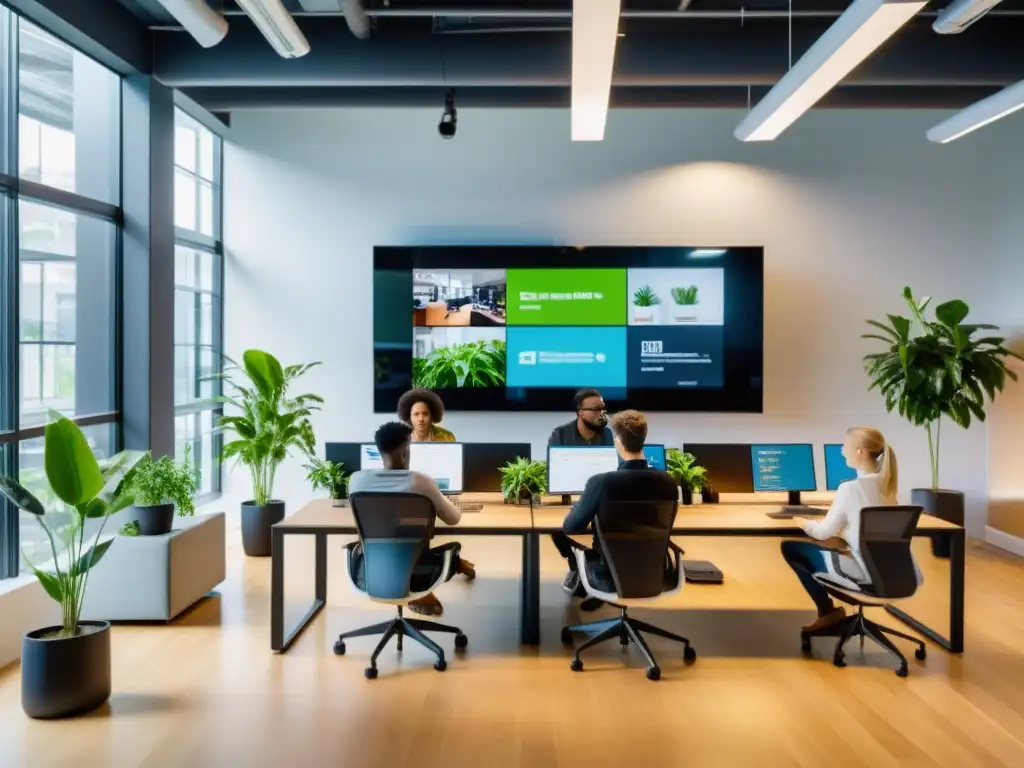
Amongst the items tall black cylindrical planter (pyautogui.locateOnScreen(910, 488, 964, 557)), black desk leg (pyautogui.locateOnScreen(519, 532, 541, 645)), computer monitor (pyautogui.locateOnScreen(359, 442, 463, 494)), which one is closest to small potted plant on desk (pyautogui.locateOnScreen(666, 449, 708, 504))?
black desk leg (pyautogui.locateOnScreen(519, 532, 541, 645))

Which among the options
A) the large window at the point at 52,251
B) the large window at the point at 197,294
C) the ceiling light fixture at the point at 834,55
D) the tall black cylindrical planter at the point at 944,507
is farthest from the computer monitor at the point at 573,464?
the large window at the point at 197,294

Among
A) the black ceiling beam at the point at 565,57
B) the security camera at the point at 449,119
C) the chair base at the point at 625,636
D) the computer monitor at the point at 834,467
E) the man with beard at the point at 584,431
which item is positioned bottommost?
the chair base at the point at 625,636

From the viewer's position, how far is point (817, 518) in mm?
4273

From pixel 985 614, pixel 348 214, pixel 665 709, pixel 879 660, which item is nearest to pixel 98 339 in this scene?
pixel 348 214

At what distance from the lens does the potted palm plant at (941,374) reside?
5.95 meters

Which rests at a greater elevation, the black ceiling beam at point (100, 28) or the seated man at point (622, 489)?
the black ceiling beam at point (100, 28)

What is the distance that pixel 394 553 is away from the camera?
365 centimetres

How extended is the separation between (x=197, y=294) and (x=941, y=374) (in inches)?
247

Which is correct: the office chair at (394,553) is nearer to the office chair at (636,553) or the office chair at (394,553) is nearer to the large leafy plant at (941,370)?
the office chair at (636,553)

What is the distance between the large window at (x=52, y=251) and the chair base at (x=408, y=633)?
2014 mm

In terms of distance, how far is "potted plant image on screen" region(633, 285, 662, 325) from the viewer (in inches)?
274

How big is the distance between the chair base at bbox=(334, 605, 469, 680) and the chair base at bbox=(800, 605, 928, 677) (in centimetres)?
189

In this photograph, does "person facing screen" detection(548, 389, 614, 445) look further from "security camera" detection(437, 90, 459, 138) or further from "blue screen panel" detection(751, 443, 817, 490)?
"security camera" detection(437, 90, 459, 138)

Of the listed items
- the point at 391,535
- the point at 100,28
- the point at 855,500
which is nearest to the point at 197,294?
the point at 100,28
